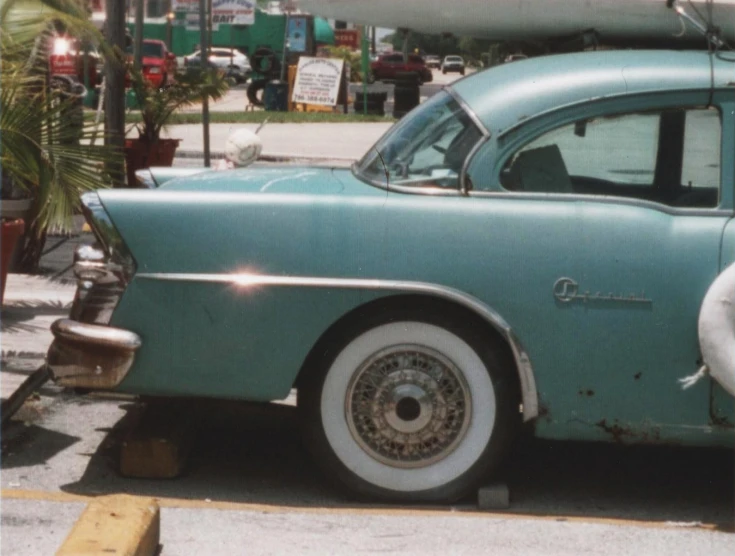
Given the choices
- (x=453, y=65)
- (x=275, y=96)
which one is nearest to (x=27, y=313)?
(x=275, y=96)

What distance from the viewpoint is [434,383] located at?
15.9 feet

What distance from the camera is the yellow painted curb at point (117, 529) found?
3877 millimetres

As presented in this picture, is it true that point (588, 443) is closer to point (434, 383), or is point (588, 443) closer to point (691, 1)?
point (434, 383)

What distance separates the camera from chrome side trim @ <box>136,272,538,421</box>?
4742mm

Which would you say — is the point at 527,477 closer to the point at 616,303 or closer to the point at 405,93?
the point at 616,303

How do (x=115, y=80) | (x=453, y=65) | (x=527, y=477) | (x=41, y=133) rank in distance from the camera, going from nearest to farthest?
(x=527, y=477) < (x=41, y=133) < (x=115, y=80) < (x=453, y=65)

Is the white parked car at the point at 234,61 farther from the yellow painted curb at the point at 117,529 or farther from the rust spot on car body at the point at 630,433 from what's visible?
the yellow painted curb at the point at 117,529

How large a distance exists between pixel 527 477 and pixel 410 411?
747mm

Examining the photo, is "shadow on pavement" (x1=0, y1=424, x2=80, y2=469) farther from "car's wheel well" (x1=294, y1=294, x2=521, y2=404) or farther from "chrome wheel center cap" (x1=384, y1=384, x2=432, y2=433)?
"chrome wheel center cap" (x1=384, y1=384, x2=432, y2=433)

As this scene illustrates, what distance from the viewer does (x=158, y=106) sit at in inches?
477

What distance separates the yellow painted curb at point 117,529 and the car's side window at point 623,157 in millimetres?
1734

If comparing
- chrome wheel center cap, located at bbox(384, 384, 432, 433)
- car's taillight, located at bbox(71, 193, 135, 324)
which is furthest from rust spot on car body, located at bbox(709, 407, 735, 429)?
car's taillight, located at bbox(71, 193, 135, 324)

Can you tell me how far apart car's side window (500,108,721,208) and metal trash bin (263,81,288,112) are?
2490cm

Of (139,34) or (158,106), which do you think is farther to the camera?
(139,34)
